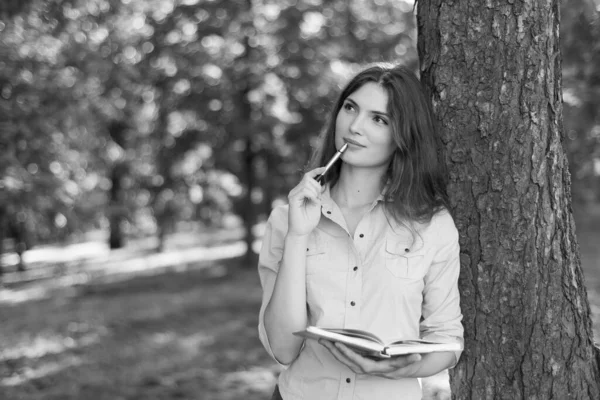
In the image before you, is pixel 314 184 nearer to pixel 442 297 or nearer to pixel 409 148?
pixel 409 148

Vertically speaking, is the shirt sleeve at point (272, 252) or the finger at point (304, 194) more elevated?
the finger at point (304, 194)

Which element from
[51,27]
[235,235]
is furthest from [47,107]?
[235,235]

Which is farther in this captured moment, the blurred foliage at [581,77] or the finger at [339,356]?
the blurred foliage at [581,77]

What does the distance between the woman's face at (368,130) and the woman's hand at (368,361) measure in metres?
0.65

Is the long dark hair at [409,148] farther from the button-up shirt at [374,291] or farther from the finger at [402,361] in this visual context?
the finger at [402,361]

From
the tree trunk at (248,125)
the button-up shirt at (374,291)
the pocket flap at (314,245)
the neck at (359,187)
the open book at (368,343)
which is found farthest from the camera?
the tree trunk at (248,125)

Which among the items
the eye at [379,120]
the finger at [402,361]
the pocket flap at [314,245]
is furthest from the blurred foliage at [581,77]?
the finger at [402,361]

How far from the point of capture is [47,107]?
8.20m

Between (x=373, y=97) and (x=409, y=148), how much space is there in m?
0.21

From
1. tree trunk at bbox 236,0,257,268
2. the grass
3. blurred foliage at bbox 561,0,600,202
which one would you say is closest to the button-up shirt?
the grass

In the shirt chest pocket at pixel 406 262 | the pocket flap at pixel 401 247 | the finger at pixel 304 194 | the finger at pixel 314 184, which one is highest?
the finger at pixel 314 184

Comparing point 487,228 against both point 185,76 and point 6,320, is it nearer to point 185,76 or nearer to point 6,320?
point 6,320

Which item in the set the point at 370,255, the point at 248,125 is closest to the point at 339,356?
the point at 370,255

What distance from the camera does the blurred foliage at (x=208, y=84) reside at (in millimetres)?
9219
